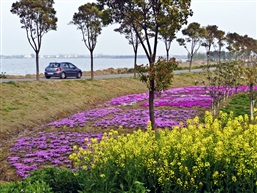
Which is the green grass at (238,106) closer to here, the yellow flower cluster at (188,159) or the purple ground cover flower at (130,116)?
the purple ground cover flower at (130,116)

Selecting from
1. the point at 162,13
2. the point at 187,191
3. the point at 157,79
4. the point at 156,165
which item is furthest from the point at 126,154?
the point at 162,13

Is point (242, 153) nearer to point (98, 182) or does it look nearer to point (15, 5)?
point (98, 182)

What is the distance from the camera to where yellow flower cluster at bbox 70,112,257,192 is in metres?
8.27

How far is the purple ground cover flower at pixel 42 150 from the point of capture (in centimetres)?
1552

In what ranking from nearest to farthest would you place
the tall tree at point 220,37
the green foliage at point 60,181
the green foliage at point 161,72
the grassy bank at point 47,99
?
the green foliage at point 60,181
the green foliage at point 161,72
the grassy bank at point 47,99
the tall tree at point 220,37

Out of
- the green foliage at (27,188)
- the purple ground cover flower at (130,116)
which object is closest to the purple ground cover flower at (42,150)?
the purple ground cover flower at (130,116)

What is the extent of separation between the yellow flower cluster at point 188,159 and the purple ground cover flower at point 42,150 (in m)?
6.47

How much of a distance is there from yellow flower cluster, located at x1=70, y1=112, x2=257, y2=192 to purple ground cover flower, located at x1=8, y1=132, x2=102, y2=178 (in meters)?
6.47

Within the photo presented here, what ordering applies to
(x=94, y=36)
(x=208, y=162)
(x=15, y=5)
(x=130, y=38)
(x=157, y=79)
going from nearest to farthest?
(x=208, y=162) < (x=157, y=79) < (x=15, y=5) < (x=94, y=36) < (x=130, y=38)

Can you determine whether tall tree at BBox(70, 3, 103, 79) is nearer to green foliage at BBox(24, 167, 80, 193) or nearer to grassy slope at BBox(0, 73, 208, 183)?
grassy slope at BBox(0, 73, 208, 183)

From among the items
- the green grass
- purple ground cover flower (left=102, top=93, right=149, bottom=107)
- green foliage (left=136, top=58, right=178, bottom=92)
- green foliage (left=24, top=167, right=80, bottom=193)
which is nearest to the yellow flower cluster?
green foliage (left=24, top=167, right=80, bottom=193)

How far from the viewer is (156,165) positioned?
8.84 m

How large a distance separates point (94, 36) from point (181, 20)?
25.6 meters

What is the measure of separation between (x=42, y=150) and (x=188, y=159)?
10.4 meters
